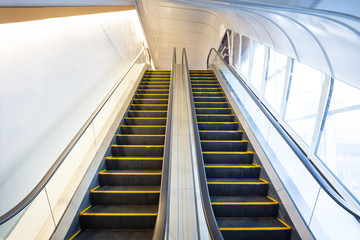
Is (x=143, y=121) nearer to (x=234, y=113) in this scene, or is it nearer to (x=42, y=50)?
(x=234, y=113)

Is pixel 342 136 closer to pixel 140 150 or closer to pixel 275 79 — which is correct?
pixel 275 79

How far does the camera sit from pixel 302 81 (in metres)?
5.00

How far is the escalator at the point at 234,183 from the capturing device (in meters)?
2.89

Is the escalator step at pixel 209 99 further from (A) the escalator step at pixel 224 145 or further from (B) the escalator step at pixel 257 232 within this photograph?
(B) the escalator step at pixel 257 232

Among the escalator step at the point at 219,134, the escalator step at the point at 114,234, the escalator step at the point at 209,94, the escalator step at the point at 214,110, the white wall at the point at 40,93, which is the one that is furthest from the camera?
the escalator step at the point at 209,94

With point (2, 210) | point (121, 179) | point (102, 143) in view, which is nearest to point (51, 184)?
point (2, 210)

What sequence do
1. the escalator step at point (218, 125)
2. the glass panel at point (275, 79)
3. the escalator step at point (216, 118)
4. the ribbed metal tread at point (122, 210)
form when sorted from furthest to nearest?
the glass panel at point (275, 79) → the escalator step at point (216, 118) → the escalator step at point (218, 125) → the ribbed metal tread at point (122, 210)

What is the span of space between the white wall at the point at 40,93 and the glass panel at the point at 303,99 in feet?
14.5

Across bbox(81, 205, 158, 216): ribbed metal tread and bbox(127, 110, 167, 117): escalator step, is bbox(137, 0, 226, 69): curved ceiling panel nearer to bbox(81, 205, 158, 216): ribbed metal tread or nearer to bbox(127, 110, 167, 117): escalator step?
bbox(127, 110, 167, 117): escalator step

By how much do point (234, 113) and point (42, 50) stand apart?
13.7 feet

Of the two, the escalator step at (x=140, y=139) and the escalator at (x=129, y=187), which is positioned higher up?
the escalator step at (x=140, y=139)

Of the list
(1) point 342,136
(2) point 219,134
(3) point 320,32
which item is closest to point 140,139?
(2) point 219,134

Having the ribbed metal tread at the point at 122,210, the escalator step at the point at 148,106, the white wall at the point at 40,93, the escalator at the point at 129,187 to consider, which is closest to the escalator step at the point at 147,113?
the escalator at the point at 129,187

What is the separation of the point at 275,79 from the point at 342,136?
277 cm
